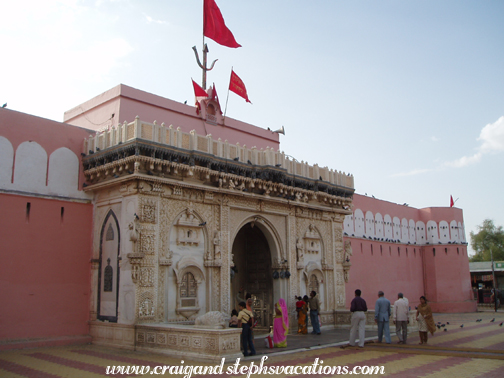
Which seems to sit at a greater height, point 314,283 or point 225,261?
point 225,261

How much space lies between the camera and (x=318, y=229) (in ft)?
54.3

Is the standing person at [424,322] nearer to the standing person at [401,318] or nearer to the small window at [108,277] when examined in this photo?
the standing person at [401,318]

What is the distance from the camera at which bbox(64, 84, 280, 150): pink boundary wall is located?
46.9ft

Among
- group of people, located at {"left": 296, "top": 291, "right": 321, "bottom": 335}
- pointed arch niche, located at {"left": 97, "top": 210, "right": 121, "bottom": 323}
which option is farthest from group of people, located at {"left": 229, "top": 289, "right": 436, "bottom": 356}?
pointed arch niche, located at {"left": 97, "top": 210, "right": 121, "bottom": 323}

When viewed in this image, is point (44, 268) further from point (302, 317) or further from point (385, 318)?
point (385, 318)

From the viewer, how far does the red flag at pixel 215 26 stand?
50.8 ft

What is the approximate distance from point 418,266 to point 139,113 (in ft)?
60.0

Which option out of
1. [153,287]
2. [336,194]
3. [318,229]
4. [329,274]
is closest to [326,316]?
[329,274]

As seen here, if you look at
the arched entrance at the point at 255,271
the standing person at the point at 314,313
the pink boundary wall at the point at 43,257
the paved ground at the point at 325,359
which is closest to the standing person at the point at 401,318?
the paved ground at the point at 325,359

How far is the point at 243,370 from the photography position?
842cm

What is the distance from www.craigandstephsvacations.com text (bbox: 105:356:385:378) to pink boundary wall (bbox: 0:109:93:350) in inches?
152

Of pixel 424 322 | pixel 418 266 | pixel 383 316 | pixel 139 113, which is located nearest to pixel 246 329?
pixel 383 316

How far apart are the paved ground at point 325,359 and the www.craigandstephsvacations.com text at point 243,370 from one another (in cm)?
16

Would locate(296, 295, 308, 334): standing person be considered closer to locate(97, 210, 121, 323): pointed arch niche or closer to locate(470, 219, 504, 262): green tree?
locate(97, 210, 121, 323): pointed arch niche
